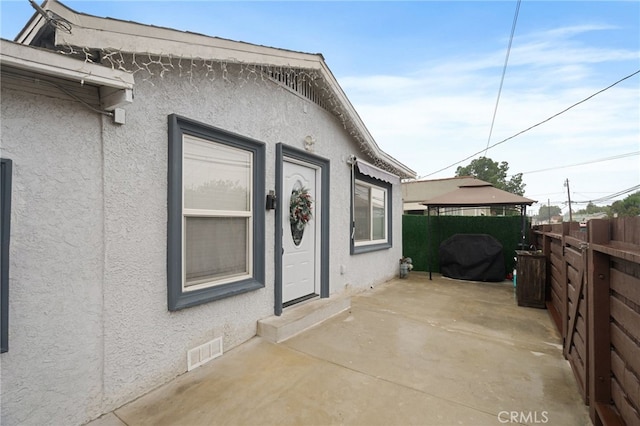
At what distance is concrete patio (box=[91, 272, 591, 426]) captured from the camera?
2.21m

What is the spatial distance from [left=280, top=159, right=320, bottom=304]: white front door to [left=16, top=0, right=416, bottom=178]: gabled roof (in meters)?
1.38

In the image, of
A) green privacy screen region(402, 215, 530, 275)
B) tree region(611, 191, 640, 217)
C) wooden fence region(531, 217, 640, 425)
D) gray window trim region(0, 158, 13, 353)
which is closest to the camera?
wooden fence region(531, 217, 640, 425)

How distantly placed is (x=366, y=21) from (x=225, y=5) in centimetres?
427

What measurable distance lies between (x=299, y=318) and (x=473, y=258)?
5.70 m

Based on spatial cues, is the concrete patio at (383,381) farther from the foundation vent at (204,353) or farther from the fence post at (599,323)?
the fence post at (599,323)

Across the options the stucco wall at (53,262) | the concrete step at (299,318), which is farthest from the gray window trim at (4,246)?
the concrete step at (299,318)

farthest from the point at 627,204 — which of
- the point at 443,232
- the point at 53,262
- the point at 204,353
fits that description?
the point at 53,262

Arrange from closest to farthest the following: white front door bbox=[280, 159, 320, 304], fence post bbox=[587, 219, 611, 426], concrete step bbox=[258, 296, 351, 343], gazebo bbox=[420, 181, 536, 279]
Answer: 1. fence post bbox=[587, 219, 611, 426]
2. concrete step bbox=[258, 296, 351, 343]
3. white front door bbox=[280, 159, 320, 304]
4. gazebo bbox=[420, 181, 536, 279]

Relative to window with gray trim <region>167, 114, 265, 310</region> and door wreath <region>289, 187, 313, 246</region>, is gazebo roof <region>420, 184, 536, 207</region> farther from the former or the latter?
window with gray trim <region>167, 114, 265, 310</region>

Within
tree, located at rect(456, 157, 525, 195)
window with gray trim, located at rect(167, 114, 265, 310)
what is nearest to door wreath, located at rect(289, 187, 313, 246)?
window with gray trim, located at rect(167, 114, 265, 310)

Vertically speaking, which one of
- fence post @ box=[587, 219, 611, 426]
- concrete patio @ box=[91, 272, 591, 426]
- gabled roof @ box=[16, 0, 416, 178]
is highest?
gabled roof @ box=[16, 0, 416, 178]

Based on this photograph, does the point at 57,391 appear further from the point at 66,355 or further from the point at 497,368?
the point at 497,368

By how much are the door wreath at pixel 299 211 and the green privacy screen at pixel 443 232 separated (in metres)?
4.34

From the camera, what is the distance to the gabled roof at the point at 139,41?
1896 mm
